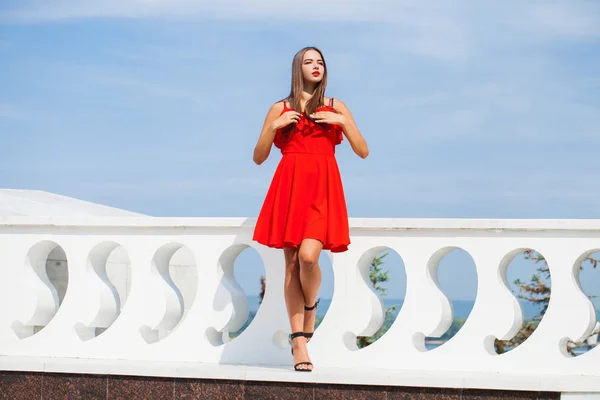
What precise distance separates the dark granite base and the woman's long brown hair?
1.46 m

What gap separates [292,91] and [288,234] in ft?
2.54

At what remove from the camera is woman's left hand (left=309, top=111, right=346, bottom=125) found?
5.22 m

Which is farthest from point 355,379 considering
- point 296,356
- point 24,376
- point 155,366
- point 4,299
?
point 4,299

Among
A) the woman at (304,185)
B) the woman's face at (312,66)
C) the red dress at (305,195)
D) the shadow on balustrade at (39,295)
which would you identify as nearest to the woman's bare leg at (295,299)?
the woman at (304,185)

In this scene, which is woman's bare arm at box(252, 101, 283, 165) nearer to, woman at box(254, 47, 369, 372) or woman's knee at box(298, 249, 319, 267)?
woman at box(254, 47, 369, 372)

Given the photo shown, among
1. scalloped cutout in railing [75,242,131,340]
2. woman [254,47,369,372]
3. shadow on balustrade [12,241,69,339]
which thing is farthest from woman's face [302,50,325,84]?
shadow on balustrade [12,241,69,339]

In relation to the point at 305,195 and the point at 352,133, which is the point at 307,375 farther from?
the point at 352,133

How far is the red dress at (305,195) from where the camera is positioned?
5.23m

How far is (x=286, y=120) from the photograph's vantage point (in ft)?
17.1

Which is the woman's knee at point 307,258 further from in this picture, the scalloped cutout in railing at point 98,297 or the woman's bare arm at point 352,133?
the scalloped cutout in railing at point 98,297

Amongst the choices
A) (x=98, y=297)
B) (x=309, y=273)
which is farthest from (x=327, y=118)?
(x=98, y=297)

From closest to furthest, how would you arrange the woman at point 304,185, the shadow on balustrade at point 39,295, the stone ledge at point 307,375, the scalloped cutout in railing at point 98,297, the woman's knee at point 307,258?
the stone ledge at point 307,375
the woman's knee at point 307,258
the woman at point 304,185
the scalloped cutout in railing at point 98,297
the shadow on balustrade at point 39,295

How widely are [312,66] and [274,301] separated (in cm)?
139

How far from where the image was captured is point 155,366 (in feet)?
18.2
